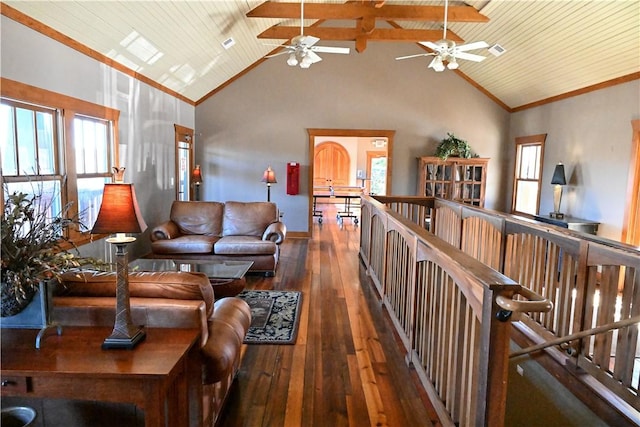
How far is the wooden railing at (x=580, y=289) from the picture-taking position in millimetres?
2496

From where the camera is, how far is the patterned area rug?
3.47m

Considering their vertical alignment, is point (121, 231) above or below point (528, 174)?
below

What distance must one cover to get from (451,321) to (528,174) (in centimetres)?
671

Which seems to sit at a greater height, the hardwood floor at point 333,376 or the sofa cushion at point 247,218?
the sofa cushion at point 247,218

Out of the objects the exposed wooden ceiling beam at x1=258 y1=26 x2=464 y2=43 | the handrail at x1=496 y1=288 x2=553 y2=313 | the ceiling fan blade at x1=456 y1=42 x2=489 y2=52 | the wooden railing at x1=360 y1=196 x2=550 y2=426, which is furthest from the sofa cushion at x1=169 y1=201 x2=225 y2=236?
the handrail at x1=496 y1=288 x2=553 y2=313

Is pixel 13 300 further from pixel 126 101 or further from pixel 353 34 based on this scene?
pixel 353 34

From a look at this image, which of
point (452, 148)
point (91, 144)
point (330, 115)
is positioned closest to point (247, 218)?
point (91, 144)

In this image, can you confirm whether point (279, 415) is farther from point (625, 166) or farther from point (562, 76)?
point (562, 76)

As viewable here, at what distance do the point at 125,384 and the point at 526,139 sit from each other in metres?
8.02

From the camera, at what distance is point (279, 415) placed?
2422 mm

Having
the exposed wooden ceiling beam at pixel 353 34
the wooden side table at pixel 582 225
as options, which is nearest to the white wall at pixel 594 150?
the wooden side table at pixel 582 225

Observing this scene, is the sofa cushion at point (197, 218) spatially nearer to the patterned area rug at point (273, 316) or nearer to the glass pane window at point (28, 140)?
the patterned area rug at point (273, 316)

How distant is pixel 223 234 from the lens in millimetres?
6082

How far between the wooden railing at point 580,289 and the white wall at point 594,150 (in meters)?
2.33
